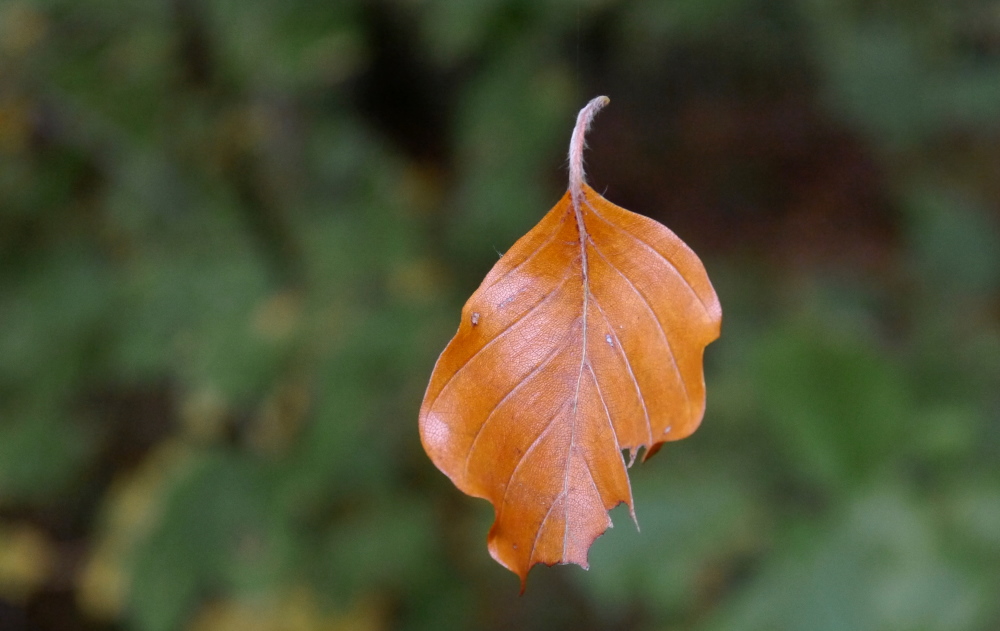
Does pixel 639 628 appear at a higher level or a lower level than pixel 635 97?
lower

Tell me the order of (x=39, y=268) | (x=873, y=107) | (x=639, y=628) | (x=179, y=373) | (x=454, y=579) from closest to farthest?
1. (x=179, y=373)
2. (x=39, y=268)
3. (x=454, y=579)
4. (x=873, y=107)
5. (x=639, y=628)

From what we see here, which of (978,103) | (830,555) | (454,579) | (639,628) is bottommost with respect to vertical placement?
(639,628)

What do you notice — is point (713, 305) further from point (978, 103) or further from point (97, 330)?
point (978, 103)

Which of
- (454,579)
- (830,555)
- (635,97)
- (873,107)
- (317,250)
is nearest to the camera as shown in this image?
(830,555)

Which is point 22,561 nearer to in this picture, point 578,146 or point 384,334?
point 384,334

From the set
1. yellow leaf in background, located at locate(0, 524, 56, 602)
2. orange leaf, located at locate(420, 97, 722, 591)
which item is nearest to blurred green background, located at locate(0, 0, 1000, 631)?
yellow leaf in background, located at locate(0, 524, 56, 602)

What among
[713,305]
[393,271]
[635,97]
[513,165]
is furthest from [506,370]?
[635,97]

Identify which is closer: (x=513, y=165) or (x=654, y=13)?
(x=654, y=13)
